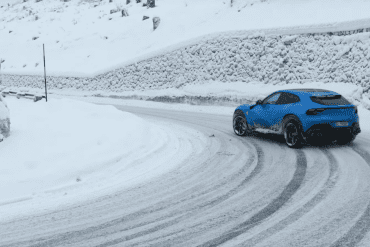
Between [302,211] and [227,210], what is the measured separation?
94 cm

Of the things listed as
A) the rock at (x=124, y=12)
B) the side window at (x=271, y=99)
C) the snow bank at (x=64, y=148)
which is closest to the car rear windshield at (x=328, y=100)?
the side window at (x=271, y=99)

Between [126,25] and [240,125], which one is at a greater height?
[126,25]

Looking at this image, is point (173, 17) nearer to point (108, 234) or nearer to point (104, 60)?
point (104, 60)

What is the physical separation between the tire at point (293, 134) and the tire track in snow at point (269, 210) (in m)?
1.50

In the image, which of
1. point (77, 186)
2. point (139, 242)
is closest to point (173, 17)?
point (77, 186)

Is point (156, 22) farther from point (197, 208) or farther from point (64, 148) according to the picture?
point (197, 208)

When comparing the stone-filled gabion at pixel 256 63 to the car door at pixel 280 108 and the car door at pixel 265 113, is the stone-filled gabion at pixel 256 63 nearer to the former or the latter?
the car door at pixel 265 113

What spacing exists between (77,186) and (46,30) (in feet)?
142

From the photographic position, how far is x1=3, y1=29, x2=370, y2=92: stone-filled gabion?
53.3 feet

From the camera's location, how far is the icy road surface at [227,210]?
404 cm

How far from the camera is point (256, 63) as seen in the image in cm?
1991

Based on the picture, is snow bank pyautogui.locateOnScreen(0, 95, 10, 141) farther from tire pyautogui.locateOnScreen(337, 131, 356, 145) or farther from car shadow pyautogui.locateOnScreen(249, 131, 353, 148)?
tire pyautogui.locateOnScreen(337, 131, 356, 145)

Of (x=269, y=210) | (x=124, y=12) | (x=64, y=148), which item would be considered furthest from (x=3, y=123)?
(x=124, y=12)

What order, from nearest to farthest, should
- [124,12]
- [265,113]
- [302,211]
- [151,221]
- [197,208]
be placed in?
1. [151,221]
2. [302,211]
3. [197,208]
4. [265,113]
5. [124,12]
